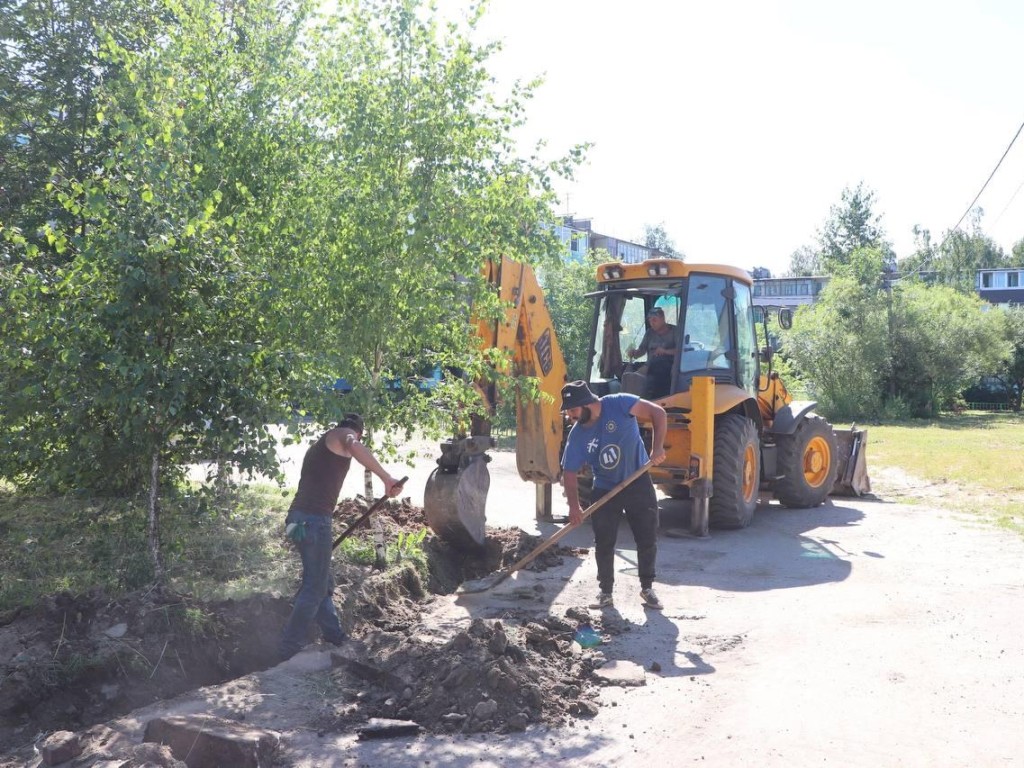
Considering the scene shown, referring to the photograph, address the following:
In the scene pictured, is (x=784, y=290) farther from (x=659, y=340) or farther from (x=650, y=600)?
(x=650, y=600)

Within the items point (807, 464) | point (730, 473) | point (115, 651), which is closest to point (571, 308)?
point (807, 464)

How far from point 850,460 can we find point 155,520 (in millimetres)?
9963

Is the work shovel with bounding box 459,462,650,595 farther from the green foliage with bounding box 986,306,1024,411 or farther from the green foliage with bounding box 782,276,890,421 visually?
the green foliage with bounding box 986,306,1024,411

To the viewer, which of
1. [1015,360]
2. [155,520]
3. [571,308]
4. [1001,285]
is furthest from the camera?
[1001,285]

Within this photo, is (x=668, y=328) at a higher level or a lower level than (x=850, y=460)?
higher

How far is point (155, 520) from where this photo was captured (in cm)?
680

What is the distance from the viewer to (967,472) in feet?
51.9

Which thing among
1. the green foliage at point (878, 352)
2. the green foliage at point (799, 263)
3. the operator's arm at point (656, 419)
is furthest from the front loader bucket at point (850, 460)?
the green foliage at point (799, 263)

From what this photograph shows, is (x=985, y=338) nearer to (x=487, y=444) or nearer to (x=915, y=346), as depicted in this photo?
(x=915, y=346)

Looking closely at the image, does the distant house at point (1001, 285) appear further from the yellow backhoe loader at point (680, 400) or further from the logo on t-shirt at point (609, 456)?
the logo on t-shirt at point (609, 456)

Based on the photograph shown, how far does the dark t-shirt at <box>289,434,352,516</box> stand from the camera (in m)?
6.44

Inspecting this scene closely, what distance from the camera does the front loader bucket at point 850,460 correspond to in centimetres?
1337

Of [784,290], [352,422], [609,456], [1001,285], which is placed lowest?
[609,456]

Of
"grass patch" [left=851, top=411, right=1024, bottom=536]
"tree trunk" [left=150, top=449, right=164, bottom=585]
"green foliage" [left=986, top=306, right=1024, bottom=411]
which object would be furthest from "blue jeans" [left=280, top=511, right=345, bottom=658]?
"green foliage" [left=986, top=306, right=1024, bottom=411]
